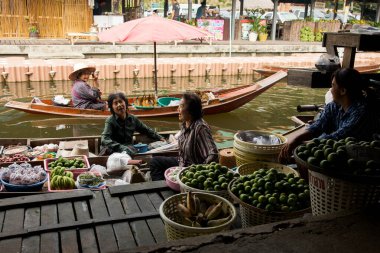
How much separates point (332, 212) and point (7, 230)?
7.54ft

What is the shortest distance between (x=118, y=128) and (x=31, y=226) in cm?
265

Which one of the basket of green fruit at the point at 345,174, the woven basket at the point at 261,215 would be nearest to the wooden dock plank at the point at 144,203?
the woven basket at the point at 261,215

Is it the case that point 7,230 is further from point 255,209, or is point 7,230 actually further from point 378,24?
point 378,24

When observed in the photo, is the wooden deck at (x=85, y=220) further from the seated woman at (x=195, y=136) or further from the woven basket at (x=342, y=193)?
the woven basket at (x=342, y=193)

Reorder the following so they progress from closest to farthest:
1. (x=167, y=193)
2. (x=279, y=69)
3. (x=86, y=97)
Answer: (x=167, y=193) < (x=86, y=97) < (x=279, y=69)

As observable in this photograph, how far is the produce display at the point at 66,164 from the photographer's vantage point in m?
4.84

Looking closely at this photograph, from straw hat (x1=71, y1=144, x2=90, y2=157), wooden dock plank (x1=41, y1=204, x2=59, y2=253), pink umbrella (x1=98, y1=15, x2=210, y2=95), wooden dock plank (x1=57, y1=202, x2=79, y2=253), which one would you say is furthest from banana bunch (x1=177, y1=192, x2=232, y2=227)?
pink umbrella (x1=98, y1=15, x2=210, y2=95)

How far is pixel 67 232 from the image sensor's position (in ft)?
9.61

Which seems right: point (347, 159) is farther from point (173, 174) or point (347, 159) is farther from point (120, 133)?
point (120, 133)

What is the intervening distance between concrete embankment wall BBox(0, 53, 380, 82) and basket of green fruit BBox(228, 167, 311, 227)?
40.7ft

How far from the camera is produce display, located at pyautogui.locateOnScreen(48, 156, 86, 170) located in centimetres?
484

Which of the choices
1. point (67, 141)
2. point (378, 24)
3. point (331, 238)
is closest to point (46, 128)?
point (67, 141)

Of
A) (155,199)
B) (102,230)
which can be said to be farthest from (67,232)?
(155,199)

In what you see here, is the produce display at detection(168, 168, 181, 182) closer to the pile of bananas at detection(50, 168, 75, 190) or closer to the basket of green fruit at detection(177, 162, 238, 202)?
the basket of green fruit at detection(177, 162, 238, 202)
